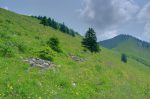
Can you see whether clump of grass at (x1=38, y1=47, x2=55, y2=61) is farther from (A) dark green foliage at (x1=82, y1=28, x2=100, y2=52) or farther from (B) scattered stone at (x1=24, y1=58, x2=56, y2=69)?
(A) dark green foliage at (x1=82, y1=28, x2=100, y2=52)

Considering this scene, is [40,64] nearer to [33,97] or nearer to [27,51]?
[27,51]

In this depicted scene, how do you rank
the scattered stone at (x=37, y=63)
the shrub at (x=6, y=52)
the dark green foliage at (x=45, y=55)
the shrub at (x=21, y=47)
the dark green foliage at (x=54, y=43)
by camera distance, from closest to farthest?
1. the scattered stone at (x=37, y=63)
2. the shrub at (x=6, y=52)
3. the dark green foliage at (x=45, y=55)
4. the shrub at (x=21, y=47)
5. the dark green foliage at (x=54, y=43)

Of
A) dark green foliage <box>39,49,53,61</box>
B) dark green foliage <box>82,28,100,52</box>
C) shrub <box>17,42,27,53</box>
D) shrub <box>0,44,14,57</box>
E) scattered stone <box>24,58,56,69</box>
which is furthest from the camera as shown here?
dark green foliage <box>82,28,100,52</box>

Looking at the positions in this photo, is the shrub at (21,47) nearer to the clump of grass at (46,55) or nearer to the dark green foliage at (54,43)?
the clump of grass at (46,55)

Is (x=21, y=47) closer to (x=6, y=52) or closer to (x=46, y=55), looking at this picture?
(x=46, y=55)

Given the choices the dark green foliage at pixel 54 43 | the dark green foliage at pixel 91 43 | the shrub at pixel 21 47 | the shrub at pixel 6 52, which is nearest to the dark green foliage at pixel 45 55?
the shrub at pixel 21 47

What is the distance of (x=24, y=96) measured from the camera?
15.1m

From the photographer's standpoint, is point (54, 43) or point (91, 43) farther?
point (91, 43)

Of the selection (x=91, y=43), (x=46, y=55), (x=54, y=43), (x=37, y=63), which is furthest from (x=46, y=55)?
(x=91, y=43)

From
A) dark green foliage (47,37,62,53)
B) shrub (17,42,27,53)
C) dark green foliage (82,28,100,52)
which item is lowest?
shrub (17,42,27,53)

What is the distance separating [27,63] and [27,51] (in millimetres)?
5798

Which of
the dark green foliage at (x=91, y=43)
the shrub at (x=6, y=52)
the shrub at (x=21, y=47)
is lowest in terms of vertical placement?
the shrub at (x=6, y=52)

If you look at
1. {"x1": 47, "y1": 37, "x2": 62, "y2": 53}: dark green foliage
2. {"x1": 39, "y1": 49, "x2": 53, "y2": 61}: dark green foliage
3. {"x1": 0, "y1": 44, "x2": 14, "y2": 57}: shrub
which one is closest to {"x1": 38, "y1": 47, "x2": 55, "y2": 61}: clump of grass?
{"x1": 39, "y1": 49, "x2": 53, "y2": 61}: dark green foliage

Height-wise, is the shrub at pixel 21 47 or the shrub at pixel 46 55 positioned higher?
the shrub at pixel 21 47
